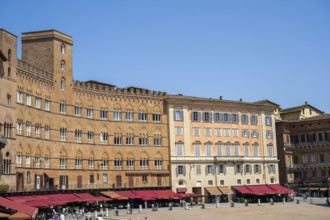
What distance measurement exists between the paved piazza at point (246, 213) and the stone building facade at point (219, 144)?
424 inches

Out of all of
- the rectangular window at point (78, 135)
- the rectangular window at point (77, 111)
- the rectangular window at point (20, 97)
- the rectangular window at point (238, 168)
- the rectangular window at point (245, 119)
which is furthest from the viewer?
the rectangular window at point (245, 119)

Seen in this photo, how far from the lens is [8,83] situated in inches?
2293

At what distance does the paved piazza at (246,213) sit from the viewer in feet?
201

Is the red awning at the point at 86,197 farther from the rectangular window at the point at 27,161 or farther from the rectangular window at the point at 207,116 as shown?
the rectangular window at the point at 207,116

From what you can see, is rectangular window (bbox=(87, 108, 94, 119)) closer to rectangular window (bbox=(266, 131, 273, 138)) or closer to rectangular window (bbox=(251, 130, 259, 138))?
rectangular window (bbox=(251, 130, 259, 138))

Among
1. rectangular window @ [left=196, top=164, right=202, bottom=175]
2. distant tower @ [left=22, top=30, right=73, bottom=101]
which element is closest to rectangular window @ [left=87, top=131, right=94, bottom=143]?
distant tower @ [left=22, top=30, right=73, bottom=101]

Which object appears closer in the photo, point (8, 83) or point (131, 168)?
point (8, 83)

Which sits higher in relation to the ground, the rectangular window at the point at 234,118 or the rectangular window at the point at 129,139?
the rectangular window at the point at 234,118

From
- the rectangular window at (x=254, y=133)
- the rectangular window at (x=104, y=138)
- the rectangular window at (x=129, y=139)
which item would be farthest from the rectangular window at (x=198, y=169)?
the rectangular window at (x=104, y=138)

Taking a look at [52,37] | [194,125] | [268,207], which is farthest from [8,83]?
[268,207]

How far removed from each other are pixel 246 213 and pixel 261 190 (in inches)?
738

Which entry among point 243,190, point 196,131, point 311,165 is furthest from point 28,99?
point 311,165

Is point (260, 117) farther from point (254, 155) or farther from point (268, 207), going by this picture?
point (268, 207)

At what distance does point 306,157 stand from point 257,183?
13.1 m
